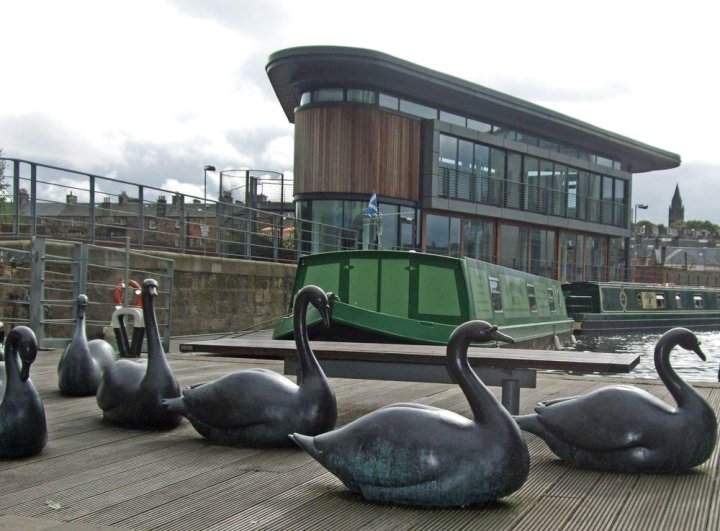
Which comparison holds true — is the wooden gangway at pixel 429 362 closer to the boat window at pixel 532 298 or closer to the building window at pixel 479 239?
the boat window at pixel 532 298

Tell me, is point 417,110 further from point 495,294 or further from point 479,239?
point 495,294

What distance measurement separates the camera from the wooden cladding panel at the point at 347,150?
2573cm

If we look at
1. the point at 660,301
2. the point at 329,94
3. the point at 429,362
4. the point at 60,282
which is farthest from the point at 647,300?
the point at 429,362

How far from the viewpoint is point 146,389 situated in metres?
5.71

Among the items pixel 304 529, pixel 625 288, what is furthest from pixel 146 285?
pixel 625 288

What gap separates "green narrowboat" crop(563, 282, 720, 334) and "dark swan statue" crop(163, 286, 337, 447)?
21756 mm

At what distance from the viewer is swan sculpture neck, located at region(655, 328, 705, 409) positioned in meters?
4.60

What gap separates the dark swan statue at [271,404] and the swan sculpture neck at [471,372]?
1.25 m

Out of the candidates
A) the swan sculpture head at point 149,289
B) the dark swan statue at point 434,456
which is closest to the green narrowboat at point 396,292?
the swan sculpture head at point 149,289

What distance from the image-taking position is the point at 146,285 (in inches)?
234

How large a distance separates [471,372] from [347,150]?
72.4 ft

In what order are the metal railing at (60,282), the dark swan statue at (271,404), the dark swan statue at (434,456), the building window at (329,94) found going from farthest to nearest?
the building window at (329,94) < the metal railing at (60,282) < the dark swan statue at (271,404) < the dark swan statue at (434,456)

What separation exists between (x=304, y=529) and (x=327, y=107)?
23129mm

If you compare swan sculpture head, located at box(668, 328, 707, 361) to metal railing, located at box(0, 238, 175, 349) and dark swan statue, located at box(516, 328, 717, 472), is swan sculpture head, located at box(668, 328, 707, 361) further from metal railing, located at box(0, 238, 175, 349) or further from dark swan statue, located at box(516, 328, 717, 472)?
metal railing, located at box(0, 238, 175, 349)
